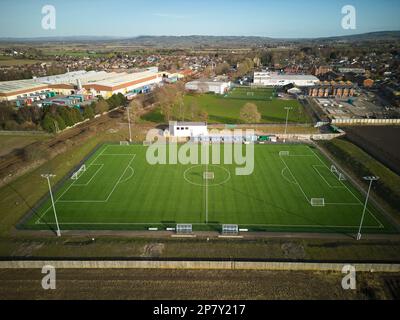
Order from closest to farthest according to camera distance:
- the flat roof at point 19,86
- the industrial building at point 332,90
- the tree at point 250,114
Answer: the tree at point 250,114 < the flat roof at point 19,86 < the industrial building at point 332,90

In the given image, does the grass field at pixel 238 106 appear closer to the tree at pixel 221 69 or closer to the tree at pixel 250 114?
the tree at pixel 250 114

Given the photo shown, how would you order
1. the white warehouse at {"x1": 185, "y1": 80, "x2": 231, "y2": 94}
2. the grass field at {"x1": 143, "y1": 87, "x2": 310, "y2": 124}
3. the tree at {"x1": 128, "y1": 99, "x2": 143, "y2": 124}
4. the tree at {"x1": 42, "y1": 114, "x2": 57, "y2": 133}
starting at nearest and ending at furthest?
the tree at {"x1": 42, "y1": 114, "x2": 57, "y2": 133}
the tree at {"x1": 128, "y1": 99, "x2": 143, "y2": 124}
the grass field at {"x1": 143, "y1": 87, "x2": 310, "y2": 124}
the white warehouse at {"x1": 185, "y1": 80, "x2": 231, "y2": 94}

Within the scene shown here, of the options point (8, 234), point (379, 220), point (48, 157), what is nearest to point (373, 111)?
point (379, 220)

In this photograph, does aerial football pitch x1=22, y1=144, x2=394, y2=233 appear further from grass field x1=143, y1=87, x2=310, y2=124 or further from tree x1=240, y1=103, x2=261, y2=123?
grass field x1=143, y1=87, x2=310, y2=124

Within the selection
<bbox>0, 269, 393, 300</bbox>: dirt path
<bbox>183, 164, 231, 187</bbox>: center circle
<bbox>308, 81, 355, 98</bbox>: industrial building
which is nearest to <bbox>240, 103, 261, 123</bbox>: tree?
<bbox>183, 164, 231, 187</bbox>: center circle

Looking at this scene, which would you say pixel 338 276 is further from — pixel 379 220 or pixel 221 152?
pixel 221 152

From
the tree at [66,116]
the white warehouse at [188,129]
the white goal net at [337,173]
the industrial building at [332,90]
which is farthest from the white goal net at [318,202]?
the industrial building at [332,90]

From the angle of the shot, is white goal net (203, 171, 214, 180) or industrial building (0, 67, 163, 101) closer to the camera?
white goal net (203, 171, 214, 180)

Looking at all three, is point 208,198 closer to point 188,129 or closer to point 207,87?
point 188,129
